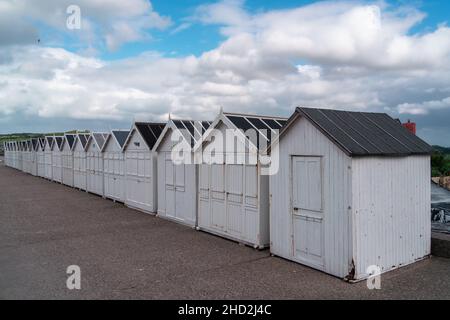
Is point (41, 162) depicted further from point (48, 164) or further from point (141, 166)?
point (141, 166)

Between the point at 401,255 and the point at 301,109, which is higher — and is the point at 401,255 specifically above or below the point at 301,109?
below

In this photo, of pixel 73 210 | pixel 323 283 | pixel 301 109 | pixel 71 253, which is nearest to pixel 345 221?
pixel 323 283

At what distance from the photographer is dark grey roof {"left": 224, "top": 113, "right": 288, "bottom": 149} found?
400 inches

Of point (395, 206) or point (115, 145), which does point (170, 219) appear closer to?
point (115, 145)

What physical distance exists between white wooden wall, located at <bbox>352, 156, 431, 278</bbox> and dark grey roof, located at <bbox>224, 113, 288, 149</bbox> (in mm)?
2867

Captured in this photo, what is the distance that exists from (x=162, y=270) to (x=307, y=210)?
11.2 ft

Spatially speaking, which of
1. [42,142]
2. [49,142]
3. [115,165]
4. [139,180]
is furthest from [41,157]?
[139,180]

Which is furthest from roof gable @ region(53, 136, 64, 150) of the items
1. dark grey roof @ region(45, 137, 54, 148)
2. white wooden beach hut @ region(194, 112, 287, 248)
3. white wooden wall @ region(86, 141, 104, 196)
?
white wooden beach hut @ region(194, 112, 287, 248)

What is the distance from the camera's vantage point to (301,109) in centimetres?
839

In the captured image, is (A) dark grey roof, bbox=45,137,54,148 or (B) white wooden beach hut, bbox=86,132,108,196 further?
(A) dark grey roof, bbox=45,137,54,148

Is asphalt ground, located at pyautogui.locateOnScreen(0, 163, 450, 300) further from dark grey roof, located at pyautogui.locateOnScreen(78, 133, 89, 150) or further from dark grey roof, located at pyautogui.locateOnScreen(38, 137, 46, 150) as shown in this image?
dark grey roof, located at pyautogui.locateOnScreen(38, 137, 46, 150)

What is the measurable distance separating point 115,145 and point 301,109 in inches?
532

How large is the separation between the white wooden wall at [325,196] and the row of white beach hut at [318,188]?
0.07ft
